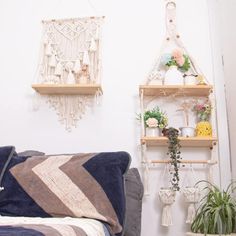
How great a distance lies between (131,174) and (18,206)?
680 mm

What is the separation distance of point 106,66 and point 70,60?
26 cm

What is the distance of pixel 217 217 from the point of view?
1747mm

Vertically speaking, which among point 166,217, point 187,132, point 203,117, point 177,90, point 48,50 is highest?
point 48,50

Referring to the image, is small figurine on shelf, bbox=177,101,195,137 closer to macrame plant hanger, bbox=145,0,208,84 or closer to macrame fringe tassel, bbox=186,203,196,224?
macrame plant hanger, bbox=145,0,208,84

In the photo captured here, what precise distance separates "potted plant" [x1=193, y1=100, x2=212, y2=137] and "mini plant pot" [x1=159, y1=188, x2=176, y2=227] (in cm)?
42

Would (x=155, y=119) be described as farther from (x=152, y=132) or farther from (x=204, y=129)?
(x=204, y=129)

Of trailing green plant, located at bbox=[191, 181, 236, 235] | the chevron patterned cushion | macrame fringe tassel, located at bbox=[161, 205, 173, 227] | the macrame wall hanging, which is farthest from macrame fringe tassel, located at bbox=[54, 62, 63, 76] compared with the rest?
trailing green plant, located at bbox=[191, 181, 236, 235]

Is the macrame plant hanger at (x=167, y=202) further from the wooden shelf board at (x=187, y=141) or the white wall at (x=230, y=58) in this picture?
the white wall at (x=230, y=58)

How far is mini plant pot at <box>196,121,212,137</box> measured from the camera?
2125 mm

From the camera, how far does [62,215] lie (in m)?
1.57

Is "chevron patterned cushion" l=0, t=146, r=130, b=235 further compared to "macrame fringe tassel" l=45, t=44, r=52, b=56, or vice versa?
"macrame fringe tassel" l=45, t=44, r=52, b=56

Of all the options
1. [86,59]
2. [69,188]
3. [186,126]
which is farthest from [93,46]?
[69,188]

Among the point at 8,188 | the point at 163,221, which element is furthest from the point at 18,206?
the point at 163,221

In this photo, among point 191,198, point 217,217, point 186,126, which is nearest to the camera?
point 217,217
